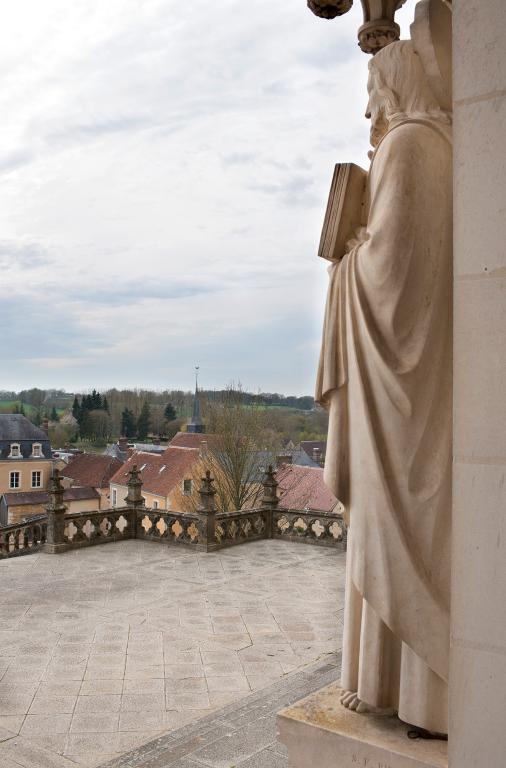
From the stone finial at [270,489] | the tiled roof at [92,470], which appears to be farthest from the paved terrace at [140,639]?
the tiled roof at [92,470]

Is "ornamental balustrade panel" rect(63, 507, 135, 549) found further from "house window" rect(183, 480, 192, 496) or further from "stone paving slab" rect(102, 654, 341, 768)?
"house window" rect(183, 480, 192, 496)

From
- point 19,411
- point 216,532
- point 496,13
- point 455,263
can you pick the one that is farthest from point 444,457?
point 19,411

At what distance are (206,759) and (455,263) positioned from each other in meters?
3.61

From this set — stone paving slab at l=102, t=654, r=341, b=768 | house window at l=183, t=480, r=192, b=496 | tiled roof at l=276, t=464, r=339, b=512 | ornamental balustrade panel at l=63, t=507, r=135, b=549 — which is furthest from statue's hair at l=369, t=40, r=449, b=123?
house window at l=183, t=480, r=192, b=496

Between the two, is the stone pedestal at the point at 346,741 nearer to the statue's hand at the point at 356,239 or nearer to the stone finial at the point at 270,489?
the statue's hand at the point at 356,239

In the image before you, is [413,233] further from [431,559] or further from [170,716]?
[170,716]

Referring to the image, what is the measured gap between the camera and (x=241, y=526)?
14812mm

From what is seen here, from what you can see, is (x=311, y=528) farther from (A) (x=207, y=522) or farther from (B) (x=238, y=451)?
(B) (x=238, y=451)

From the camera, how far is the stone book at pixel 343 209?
2.32 metres

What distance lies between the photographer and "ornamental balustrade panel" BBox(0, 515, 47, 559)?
1294 cm

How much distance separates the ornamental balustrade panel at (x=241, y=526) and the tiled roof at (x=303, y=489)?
1080 centimetres

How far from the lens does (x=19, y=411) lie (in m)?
39.9

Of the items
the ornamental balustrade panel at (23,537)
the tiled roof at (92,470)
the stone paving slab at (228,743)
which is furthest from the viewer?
the tiled roof at (92,470)

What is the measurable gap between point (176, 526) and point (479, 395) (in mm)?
13237
